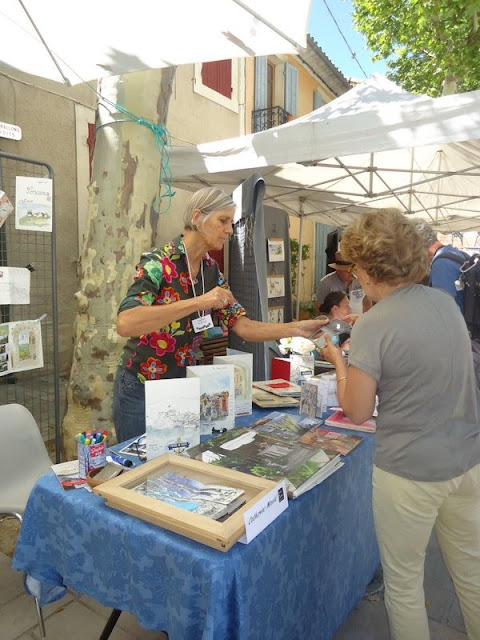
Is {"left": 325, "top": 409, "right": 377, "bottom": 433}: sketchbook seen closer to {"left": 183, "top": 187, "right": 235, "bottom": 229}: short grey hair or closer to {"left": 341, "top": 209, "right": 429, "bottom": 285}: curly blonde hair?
{"left": 341, "top": 209, "right": 429, "bottom": 285}: curly blonde hair

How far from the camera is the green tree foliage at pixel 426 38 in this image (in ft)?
26.3

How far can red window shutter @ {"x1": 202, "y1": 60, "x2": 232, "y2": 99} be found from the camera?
765 centimetres

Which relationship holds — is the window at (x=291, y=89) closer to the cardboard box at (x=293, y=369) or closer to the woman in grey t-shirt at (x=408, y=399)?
the cardboard box at (x=293, y=369)

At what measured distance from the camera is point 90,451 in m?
1.45

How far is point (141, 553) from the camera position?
47.4 inches

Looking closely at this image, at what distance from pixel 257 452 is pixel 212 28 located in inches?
73.5

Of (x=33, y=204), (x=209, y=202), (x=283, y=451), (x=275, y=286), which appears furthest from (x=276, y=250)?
(x=283, y=451)

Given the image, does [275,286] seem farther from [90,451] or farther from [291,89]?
[291,89]

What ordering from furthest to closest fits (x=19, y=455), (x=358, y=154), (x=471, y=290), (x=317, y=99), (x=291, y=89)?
1. (x=317, y=99)
2. (x=291, y=89)
3. (x=358, y=154)
4. (x=471, y=290)
5. (x=19, y=455)

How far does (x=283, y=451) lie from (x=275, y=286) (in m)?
3.30

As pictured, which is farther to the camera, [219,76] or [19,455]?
[219,76]

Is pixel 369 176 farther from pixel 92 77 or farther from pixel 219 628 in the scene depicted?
pixel 219 628

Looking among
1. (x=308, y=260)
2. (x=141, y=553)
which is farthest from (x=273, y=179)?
(x=308, y=260)

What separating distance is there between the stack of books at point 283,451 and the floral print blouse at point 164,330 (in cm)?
43
